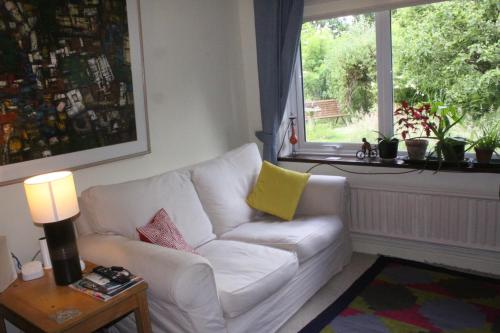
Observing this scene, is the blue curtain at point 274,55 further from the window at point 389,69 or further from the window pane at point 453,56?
the window pane at point 453,56

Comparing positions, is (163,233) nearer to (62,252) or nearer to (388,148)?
(62,252)

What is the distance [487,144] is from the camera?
2.83 meters

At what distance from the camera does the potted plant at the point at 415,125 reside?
3.02m

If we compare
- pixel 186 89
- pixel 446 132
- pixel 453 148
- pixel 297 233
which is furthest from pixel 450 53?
pixel 186 89

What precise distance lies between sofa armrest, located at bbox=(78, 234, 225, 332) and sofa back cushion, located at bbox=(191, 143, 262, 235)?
762mm

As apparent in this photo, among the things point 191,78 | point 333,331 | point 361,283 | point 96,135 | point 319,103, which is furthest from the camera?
point 319,103

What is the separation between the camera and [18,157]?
2.26 metres

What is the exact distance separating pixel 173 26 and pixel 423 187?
6.81 ft

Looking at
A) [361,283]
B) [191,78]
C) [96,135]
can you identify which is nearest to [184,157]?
[191,78]

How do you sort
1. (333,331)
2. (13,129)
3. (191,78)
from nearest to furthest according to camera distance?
(13,129) < (333,331) < (191,78)

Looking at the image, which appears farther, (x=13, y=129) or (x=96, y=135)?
(x=96, y=135)

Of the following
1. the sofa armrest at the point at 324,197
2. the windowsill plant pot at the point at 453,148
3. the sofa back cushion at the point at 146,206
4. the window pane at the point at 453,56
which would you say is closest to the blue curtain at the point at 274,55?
the sofa armrest at the point at 324,197

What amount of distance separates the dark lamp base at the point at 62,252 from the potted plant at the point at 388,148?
219 cm

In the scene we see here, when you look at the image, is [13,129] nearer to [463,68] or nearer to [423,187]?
[423,187]
